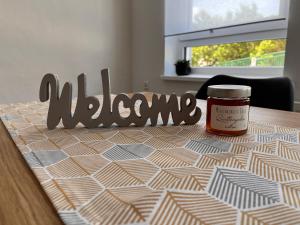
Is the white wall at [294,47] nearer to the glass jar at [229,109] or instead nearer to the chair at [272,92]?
the chair at [272,92]

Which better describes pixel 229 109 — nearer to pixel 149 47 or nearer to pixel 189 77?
pixel 189 77

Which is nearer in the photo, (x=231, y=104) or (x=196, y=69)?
(x=231, y=104)

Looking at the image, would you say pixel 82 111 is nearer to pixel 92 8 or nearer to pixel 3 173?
pixel 3 173

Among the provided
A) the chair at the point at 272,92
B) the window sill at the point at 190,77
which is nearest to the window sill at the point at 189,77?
the window sill at the point at 190,77

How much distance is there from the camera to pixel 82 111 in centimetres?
66

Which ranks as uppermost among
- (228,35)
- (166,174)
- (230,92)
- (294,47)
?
(228,35)

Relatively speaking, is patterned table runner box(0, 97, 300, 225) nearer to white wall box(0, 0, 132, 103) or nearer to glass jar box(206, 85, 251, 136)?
glass jar box(206, 85, 251, 136)

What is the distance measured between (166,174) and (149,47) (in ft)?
7.26

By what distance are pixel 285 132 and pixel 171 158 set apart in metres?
0.32

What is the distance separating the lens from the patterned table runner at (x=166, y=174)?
10.4 inches

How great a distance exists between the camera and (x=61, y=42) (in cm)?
222

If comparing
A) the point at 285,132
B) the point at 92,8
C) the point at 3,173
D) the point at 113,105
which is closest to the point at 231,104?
the point at 285,132

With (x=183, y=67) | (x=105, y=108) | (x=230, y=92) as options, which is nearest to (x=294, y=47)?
(x=183, y=67)

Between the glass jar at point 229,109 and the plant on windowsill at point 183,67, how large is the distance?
1697 mm
